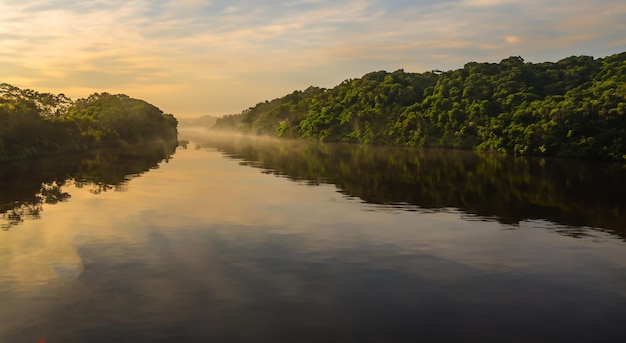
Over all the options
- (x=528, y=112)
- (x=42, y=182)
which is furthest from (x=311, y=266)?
(x=528, y=112)

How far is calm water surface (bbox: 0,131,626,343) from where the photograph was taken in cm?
1764

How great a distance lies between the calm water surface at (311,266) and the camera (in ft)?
57.9

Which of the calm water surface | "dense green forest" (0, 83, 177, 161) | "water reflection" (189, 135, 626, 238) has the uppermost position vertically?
"dense green forest" (0, 83, 177, 161)

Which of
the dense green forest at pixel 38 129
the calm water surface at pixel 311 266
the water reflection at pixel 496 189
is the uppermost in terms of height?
the dense green forest at pixel 38 129

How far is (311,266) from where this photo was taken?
2516 cm

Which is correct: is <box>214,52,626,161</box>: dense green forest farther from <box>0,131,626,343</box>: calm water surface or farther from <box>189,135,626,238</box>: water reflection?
<box>0,131,626,343</box>: calm water surface

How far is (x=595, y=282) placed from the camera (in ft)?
75.2

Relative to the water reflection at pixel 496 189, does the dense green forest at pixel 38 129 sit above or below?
above

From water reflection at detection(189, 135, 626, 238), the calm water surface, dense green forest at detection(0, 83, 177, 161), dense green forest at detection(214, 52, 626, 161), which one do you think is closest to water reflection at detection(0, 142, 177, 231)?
the calm water surface

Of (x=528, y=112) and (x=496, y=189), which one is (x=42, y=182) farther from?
(x=528, y=112)

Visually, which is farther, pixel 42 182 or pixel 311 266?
pixel 42 182

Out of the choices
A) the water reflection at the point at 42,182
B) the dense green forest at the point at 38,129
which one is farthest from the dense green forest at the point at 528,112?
the dense green forest at the point at 38,129

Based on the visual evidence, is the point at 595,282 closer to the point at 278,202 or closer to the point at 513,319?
the point at 513,319

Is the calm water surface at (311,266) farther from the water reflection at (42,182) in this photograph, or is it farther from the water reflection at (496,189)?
the water reflection at (42,182)
